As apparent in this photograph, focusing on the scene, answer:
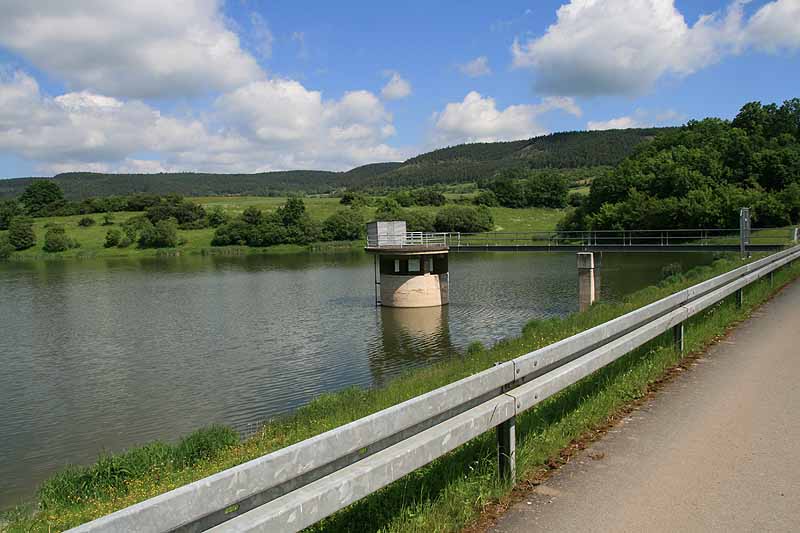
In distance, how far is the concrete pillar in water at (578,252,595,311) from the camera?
3472cm

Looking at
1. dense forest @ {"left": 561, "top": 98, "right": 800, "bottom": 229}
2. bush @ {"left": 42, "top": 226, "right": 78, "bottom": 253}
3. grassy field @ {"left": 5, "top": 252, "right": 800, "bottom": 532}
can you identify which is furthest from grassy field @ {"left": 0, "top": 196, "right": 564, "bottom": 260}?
grassy field @ {"left": 5, "top": 252, "right": 800, "bottom": 532}

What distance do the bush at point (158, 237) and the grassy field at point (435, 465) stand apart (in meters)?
99.2

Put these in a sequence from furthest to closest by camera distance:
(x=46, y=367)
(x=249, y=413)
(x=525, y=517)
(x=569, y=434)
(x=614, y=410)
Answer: (x=46, y=367), (x=249, y=413), (x=614, y=410), (x=569, y=434), (x=525, y=517)

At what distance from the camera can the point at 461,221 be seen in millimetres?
108250

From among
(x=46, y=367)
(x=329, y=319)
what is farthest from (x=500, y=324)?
(x=46, y=367)

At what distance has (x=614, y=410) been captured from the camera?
6793 mm

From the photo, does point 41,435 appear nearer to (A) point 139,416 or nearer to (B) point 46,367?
(A) point 139,416

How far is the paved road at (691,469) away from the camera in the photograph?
4312 mm

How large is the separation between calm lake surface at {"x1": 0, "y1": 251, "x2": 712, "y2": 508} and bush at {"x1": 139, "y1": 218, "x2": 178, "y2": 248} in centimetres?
4959

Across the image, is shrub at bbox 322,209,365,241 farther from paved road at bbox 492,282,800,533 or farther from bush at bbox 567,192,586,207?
paved road at bbox 492,282,800,533

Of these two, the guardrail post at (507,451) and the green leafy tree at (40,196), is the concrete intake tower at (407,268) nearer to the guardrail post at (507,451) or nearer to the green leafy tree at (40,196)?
the guardrail post at (507,451)

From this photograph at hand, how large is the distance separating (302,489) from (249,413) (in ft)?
46.9

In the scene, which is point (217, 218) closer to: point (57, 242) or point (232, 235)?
point (232, 235)

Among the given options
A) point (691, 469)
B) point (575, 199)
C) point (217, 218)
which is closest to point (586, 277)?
point (691, 469)
